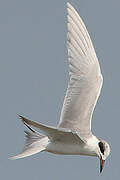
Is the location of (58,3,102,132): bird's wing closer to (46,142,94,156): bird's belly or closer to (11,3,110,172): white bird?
(11,3,110,172): white bird

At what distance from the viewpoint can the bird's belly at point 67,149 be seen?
37.8 ft

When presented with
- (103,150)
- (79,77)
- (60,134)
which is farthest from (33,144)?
(79,77)

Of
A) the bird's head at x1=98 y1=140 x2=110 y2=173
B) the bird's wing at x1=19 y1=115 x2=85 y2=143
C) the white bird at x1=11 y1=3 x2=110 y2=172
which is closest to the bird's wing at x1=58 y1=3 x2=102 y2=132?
the white bird at x1=11 y1=3 x2=110 y2=172

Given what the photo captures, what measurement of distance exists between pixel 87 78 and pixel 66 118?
1188 mm

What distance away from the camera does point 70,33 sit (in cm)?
1312

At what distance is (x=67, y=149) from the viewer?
11.5m

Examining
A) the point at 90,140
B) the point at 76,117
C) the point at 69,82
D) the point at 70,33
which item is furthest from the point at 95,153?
the point at 70,33

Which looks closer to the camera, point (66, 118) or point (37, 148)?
point (37, 148)

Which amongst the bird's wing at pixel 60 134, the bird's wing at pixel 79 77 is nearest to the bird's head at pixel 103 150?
the bird's wing at pixel 60 134

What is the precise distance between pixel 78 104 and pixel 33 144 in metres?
1.35

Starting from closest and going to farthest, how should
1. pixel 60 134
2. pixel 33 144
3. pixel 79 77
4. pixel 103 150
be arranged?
1. pixel 60 134
2. pixel 103 150
3. pixel 33 144
4. pixel 79 77

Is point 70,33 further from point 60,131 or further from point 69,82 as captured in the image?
point 60,131

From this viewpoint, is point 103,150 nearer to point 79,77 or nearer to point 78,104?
point 78,104

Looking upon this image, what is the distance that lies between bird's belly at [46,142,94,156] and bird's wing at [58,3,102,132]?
3.14ft
